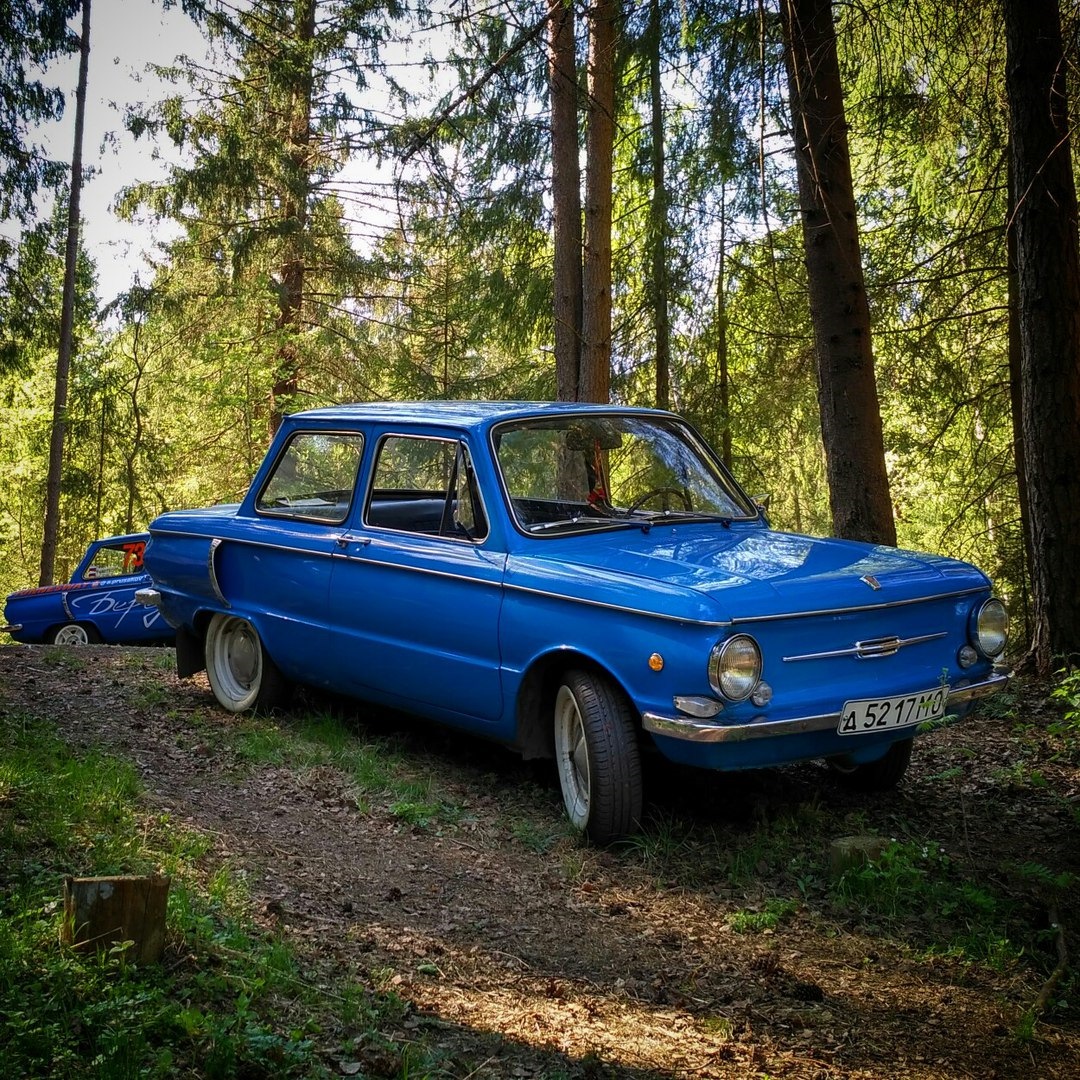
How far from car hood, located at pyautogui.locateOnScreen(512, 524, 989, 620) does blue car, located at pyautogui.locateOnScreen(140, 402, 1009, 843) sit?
13 mm

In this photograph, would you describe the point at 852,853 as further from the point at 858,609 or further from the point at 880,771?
the point at 880,771

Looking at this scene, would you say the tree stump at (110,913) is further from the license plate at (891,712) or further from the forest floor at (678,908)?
the license plate at (891,712)

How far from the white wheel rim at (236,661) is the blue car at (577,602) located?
0.01m

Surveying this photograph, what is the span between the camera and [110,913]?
3500mm

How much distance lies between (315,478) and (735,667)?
11.2 feet

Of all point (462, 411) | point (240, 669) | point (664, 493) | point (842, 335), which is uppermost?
point (842, 335)

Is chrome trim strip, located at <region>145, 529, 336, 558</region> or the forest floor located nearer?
the forest floor

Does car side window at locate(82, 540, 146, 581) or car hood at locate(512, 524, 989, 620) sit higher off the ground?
car side window at locate(82, 540, 146, 581)

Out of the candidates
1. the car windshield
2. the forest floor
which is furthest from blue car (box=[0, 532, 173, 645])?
the car windshield

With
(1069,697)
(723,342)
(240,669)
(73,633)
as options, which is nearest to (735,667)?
(1069,697)

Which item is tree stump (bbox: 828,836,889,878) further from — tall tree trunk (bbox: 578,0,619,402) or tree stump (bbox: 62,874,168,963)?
tall tree trunk (bbox: 578,0,619,402)

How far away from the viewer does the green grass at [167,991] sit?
9.98 ft

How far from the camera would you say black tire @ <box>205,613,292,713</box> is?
7246mm

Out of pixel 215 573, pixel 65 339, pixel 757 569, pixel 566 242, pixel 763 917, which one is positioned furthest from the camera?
pixel 65 339
